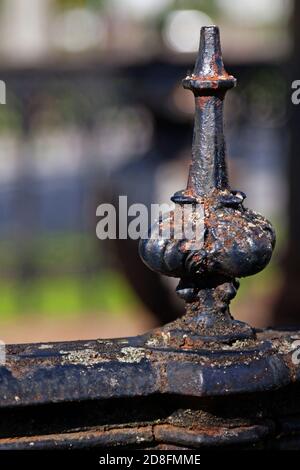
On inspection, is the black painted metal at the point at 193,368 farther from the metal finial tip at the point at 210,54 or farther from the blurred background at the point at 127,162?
the blurred background at the point at 127,162

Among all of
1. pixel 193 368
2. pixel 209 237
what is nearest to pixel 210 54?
pixel 209 237

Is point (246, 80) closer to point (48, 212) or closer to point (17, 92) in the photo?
point (17, 92)

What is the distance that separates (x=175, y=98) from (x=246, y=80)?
1.16 m

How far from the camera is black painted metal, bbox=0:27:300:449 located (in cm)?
170

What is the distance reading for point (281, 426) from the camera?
70.5 inches

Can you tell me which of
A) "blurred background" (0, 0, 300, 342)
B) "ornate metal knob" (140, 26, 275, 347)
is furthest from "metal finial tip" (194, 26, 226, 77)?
"blurred background" (0, 0, 300, 342)

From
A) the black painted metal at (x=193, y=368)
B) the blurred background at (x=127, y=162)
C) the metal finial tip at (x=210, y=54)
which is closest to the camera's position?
the black painted metal at (x=193, y=368)

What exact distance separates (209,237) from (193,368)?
23 cm

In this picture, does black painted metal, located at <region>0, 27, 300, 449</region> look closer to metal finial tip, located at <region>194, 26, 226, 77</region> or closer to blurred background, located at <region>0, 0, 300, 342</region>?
metal finial tip, located at <region>194, 26, 226, 77</region>

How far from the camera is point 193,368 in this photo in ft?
5.64

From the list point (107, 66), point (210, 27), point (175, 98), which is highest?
point (107, 66)

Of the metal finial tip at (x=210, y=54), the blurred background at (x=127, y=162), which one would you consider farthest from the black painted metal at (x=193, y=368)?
the blurred background at (x=127, y=162)

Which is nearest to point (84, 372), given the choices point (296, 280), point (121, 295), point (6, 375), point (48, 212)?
point (6, 375)

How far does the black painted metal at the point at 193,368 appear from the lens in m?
1.70
